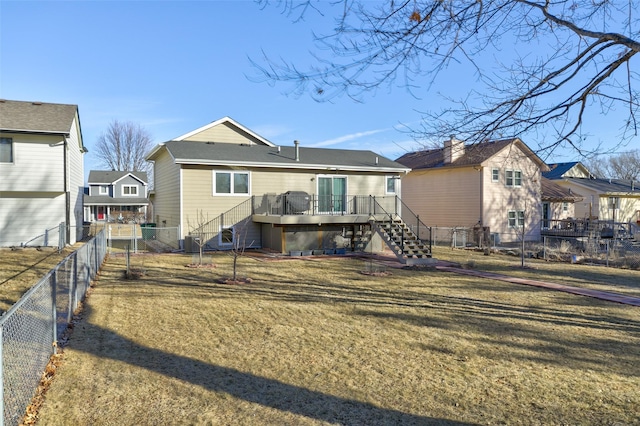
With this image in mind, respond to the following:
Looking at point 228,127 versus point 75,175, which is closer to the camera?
point 75,175

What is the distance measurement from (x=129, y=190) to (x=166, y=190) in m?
34.7

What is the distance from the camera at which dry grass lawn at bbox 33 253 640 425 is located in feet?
14.3

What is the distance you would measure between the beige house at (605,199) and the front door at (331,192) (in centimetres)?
2541

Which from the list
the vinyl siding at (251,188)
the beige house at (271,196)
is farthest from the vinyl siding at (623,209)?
the vinyl siding at (251,188)

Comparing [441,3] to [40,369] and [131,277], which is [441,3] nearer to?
[40,369]

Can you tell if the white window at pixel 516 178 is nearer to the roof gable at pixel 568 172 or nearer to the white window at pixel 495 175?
the white window at pixel 495 175

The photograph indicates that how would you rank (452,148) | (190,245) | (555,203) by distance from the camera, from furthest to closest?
(555,203) → (190,245) → (452,148)

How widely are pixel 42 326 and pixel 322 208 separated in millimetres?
15272

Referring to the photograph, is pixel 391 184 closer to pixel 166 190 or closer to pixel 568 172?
pixel 166 190

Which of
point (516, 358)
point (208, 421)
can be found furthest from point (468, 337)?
point (208, 421)

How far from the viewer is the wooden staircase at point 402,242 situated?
52.2 feet

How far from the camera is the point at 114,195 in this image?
51594 mm

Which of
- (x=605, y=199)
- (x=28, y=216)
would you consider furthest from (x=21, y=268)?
(x=605, y=199)

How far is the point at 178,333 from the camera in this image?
272 inches
